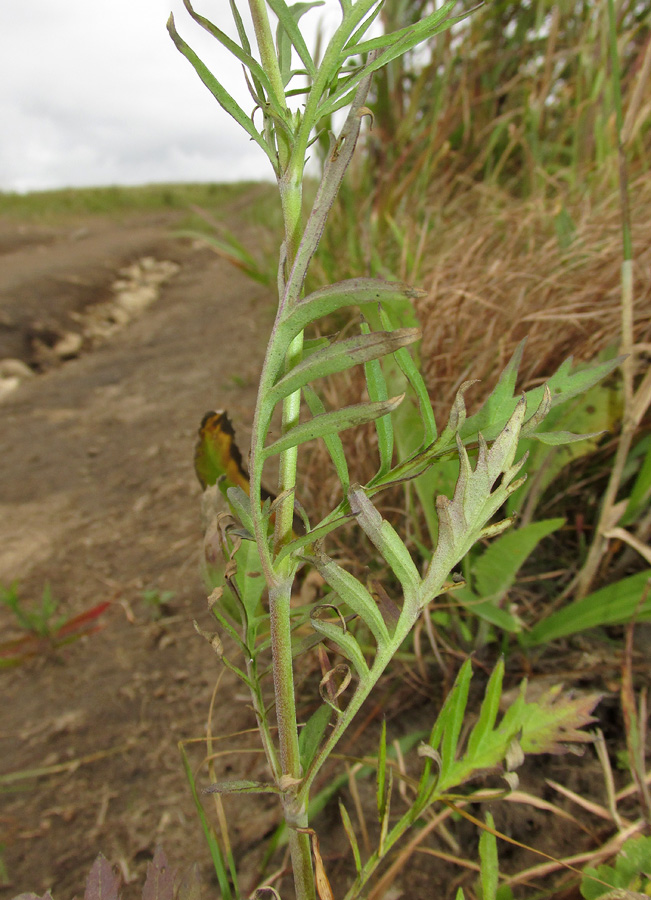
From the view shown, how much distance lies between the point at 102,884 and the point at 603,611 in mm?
554

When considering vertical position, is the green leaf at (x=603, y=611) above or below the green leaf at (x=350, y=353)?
below

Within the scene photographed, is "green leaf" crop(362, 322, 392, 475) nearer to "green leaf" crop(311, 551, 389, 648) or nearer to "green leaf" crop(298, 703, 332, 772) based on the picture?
"green leaf" crop(311, 551, 389, 648)

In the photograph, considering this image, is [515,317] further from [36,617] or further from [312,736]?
[36,617]

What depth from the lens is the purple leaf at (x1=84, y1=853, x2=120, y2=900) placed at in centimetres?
40

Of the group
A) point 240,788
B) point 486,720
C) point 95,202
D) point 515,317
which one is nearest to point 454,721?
point 486,720

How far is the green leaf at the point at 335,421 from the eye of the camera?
0.31m

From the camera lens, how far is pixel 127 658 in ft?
3.37

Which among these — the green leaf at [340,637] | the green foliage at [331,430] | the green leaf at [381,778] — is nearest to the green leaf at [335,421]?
the green foliage at [331,430]

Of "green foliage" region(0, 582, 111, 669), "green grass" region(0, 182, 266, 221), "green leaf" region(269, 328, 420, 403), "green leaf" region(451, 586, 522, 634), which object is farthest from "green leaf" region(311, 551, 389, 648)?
"green grass" region(0, 182, 266, 221)

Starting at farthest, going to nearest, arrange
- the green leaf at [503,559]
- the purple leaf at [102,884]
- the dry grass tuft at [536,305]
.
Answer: the dry grass tuft at [536,305]
the green leaf at [503,559]
the purple leaf at [102,884]

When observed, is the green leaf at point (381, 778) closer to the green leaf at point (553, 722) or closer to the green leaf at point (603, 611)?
the green leaf at point (553, 722)

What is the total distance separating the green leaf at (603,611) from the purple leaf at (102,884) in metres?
0.52

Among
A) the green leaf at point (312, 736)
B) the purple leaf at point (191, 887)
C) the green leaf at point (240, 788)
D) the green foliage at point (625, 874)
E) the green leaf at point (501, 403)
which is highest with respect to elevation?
the green leaf at point (501, 403)

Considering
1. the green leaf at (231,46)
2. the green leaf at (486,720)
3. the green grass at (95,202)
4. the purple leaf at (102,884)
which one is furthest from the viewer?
the green grass at (95,202)
